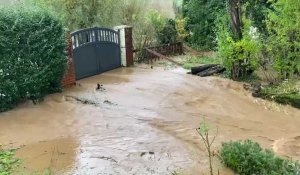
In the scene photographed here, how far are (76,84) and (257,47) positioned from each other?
617 centimetres

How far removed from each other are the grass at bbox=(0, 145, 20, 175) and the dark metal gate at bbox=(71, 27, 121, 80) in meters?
6.84

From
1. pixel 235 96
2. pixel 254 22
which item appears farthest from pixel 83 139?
pixel 254 22

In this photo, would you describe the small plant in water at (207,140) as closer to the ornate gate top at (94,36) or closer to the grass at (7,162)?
the grass at (7,162)

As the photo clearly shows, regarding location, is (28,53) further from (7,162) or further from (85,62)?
(7,162)

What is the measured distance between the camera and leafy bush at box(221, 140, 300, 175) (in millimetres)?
6227

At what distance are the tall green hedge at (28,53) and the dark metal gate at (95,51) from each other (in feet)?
8.31

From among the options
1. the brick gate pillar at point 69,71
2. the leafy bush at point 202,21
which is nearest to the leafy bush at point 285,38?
the brick gate pillar at point 69,71

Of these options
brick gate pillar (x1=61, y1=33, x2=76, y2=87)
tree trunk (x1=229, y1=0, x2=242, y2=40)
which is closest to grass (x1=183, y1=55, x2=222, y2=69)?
tree trunk (x1=229, y1=0, x2=242, y2=40)

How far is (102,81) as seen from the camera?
14055 mm

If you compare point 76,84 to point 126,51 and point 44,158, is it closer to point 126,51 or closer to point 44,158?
point 126,51

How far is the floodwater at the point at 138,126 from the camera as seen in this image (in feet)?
23.4

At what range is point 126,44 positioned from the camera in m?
16.7

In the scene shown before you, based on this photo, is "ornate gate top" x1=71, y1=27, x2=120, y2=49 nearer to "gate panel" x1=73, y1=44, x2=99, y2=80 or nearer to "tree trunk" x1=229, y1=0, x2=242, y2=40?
"gate panel" x1=73, y1=44, x2=99, y2=80

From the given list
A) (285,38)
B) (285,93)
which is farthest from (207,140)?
(285,38)
